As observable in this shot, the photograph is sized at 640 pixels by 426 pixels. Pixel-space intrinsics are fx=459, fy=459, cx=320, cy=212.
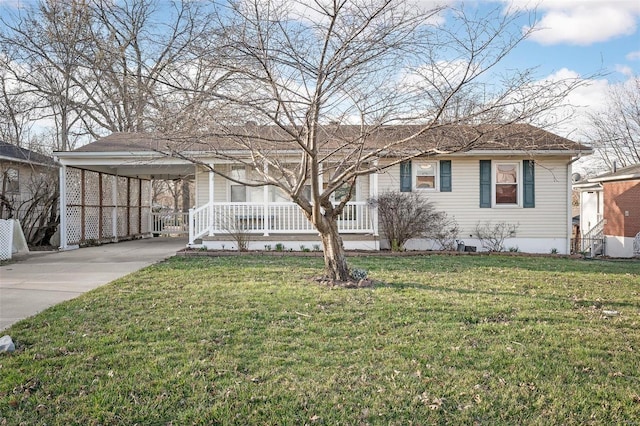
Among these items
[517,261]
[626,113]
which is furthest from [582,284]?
[626,113]

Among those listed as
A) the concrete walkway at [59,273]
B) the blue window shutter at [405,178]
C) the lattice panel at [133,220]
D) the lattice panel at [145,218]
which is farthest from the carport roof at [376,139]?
the lattice panel at [145,218]

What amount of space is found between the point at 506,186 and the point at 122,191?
43.8 feet

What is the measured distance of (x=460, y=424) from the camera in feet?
9.50

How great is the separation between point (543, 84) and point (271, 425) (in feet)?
15.4

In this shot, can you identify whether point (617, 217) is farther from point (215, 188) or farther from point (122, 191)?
point (122, 191)

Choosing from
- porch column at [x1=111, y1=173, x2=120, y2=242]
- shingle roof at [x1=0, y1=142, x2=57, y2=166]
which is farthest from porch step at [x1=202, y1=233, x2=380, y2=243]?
shingle roof at [x1=0, y1=142, x2=57, y2=166]

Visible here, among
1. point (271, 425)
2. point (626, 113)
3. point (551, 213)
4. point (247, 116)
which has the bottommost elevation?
point (271, 425)

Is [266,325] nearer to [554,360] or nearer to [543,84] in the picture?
[554,360]

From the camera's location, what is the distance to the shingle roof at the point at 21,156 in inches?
587

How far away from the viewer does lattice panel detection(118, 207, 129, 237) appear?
16.5 metres

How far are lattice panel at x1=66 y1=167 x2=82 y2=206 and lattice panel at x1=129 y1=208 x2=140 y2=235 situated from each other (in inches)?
128

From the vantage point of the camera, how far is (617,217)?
17.4 meters

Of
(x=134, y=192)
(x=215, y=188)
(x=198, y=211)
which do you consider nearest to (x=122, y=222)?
(x=134, y=192)

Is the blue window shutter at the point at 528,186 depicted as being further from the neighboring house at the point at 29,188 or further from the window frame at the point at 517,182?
Result: the neighboring house at the point at 29,188
